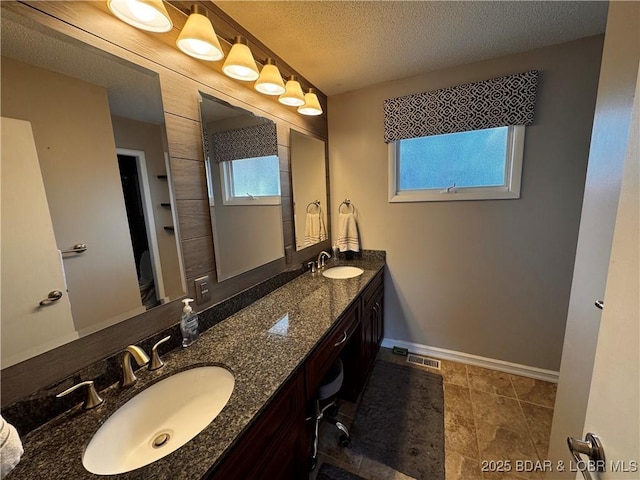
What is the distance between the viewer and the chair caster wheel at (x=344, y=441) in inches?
59.2

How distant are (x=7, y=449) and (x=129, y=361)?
0.37 m

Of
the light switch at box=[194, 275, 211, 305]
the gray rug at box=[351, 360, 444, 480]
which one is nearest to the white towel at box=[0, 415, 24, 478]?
the light switch at box=[194, 275, 211, 305]

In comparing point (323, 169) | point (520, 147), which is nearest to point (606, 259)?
point (520, 147)

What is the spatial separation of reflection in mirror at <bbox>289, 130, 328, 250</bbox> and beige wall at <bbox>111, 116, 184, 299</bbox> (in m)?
1.01

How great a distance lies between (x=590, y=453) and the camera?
520 mm

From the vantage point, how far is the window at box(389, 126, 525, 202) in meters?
1.86

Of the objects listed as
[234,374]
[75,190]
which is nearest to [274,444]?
[234,374]

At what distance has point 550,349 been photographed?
1.94 meters

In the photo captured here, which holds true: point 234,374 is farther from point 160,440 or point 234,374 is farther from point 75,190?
point 75,190

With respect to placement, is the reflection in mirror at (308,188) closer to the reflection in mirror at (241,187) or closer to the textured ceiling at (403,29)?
the reflection in mirror at (241,187)

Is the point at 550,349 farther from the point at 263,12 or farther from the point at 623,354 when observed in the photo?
the point at 263,12

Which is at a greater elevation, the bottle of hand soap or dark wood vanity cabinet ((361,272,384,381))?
the bottle of hand soap

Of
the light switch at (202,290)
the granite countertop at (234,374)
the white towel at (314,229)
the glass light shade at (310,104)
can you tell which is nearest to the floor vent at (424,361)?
the granite countertop at (234,374)

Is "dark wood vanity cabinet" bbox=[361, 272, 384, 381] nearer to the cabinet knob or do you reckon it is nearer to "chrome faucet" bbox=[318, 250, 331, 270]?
the cabinet knob
